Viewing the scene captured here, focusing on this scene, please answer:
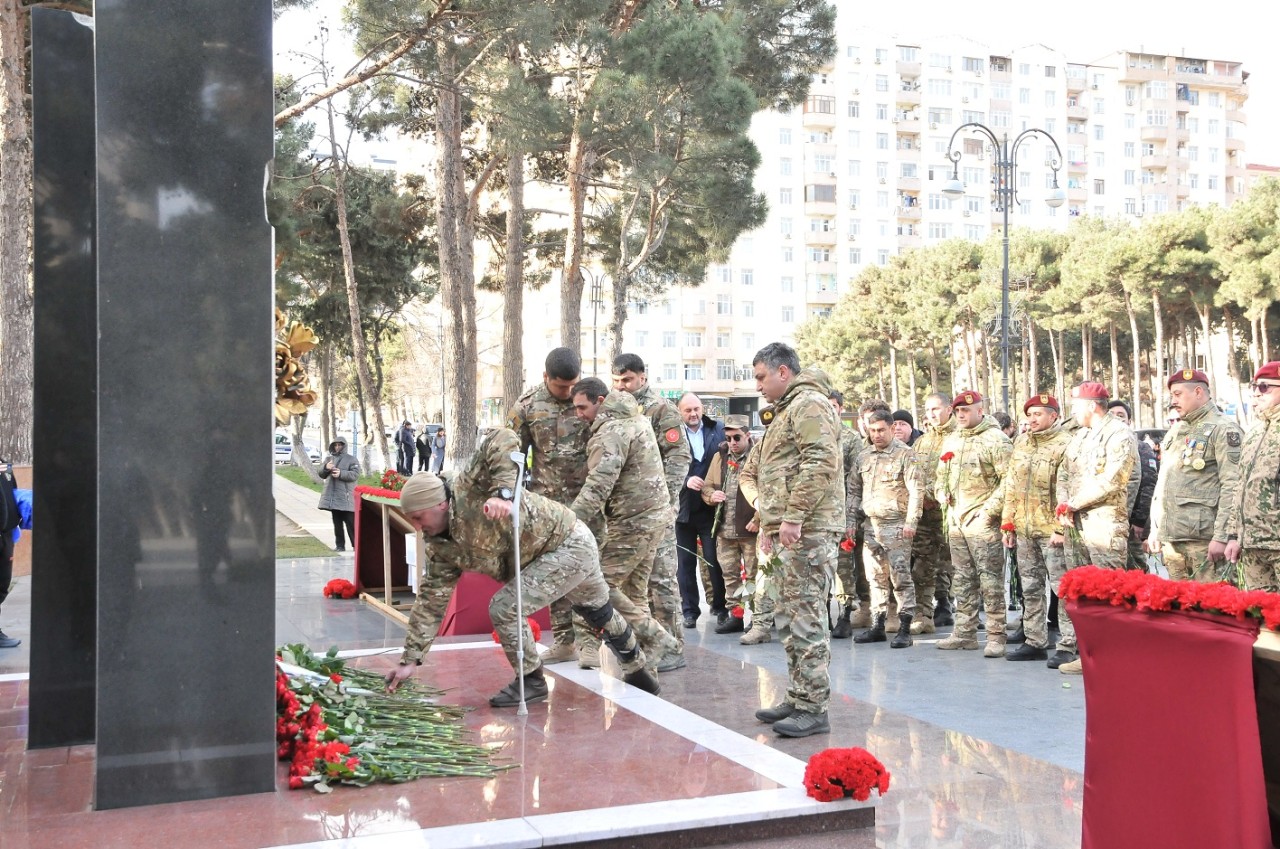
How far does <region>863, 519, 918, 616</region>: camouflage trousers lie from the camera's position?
9.77 meters

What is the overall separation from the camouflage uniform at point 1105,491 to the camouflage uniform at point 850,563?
191 centimetres

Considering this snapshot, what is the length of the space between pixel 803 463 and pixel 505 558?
Result: 168cm

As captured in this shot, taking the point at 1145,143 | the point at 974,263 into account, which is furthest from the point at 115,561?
the point at 1145,143

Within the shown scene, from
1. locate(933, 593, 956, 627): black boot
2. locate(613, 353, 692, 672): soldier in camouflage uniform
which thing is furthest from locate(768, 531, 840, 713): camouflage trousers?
locate(933, 593, 956, 627): black boot

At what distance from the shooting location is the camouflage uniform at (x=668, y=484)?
27.9 ft

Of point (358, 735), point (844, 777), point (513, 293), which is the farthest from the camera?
point (513, 293)

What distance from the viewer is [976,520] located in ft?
30.9

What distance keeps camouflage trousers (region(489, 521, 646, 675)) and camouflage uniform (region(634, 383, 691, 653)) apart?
5.34 ft

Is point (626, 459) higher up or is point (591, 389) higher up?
point (591, 389)

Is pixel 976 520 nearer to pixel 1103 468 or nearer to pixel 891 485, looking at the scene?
pixel 891 485

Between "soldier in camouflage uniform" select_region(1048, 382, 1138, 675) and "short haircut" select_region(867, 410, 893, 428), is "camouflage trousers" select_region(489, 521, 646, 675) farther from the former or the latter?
"short haircut" select_region(867, 410, 893, 428)


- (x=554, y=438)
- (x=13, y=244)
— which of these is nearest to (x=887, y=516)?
(x=554, y=438)

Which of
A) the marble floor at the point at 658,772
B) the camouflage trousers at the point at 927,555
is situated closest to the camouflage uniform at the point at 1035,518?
the marble floor at the point at 658,772

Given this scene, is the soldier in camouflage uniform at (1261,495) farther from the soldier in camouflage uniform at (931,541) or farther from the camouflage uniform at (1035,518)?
the soldier in camouflage uniform at (931,541)
